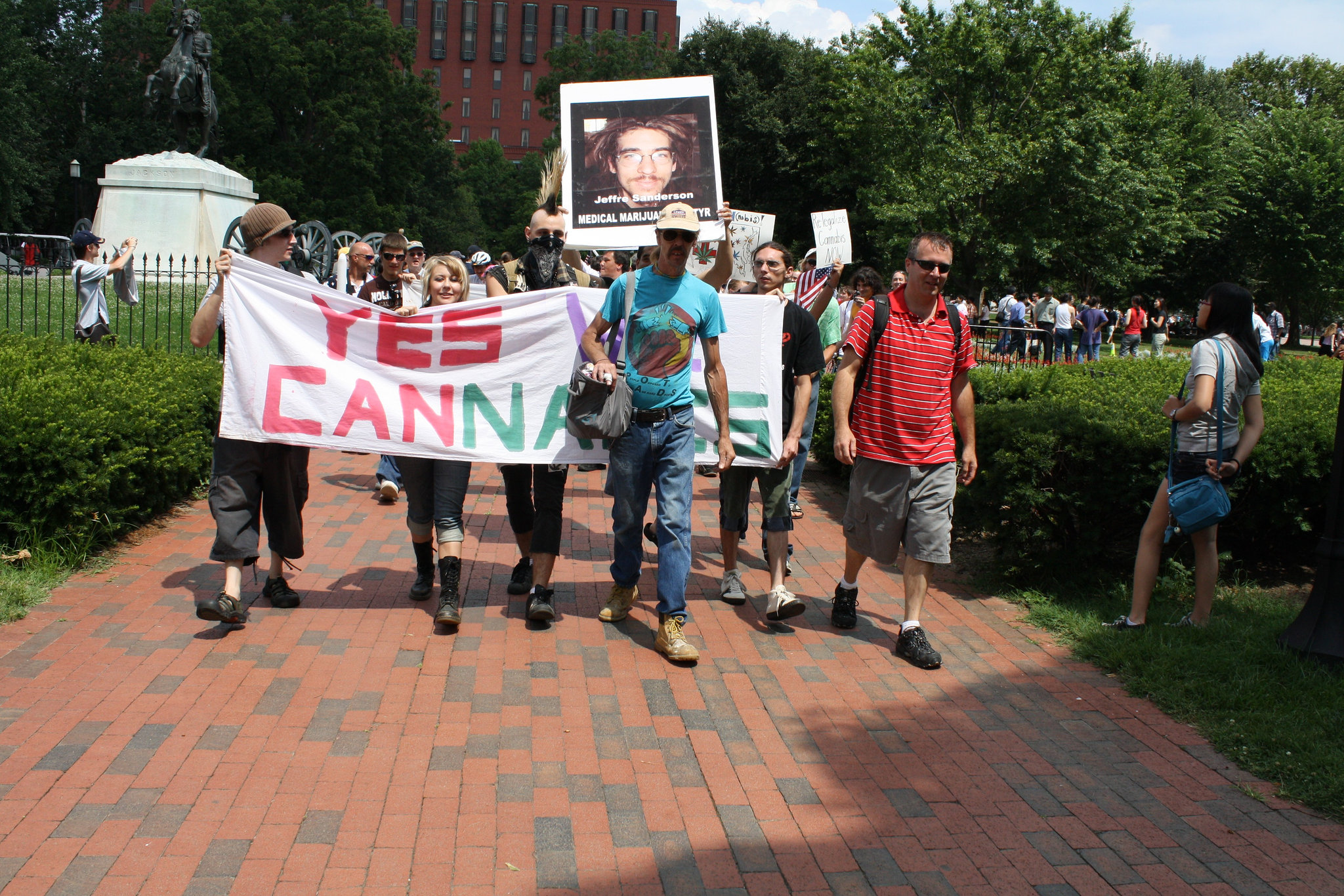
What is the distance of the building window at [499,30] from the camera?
115 metres

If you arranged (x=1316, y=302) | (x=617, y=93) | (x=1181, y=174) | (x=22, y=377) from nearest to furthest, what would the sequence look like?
(x=617, y=93) < (x=22, y=377) < (x=1181, y=174) < (x=1316, y=302)

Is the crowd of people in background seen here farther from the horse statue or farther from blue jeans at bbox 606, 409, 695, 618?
the horse statue

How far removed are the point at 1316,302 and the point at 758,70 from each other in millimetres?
25864

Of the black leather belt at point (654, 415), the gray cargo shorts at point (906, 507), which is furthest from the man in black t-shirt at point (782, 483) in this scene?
the black leather belt at point (654, 415)

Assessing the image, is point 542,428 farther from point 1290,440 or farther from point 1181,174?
point 1181,174

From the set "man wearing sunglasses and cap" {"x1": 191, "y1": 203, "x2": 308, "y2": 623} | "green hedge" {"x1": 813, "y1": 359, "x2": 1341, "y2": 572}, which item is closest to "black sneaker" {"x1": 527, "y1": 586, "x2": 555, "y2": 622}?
"man wearing sunglasses and cap" {"x1": 191, "y1": 203, "x2": 308, "y2": 623}

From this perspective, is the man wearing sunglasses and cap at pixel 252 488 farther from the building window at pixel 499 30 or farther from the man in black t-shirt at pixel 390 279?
the building window at pixel 499 30

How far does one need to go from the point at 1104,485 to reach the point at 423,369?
370cm

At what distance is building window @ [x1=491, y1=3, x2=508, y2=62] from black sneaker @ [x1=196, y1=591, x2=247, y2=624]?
→ 391 ft

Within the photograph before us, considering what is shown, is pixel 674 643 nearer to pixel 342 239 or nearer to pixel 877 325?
pixel 877 325

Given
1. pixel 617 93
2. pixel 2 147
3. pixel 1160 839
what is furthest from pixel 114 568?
pixel 2 147

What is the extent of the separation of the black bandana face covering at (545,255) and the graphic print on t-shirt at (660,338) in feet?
4.75

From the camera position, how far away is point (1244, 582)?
6.47m

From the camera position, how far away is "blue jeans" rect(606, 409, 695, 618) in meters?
5.06
